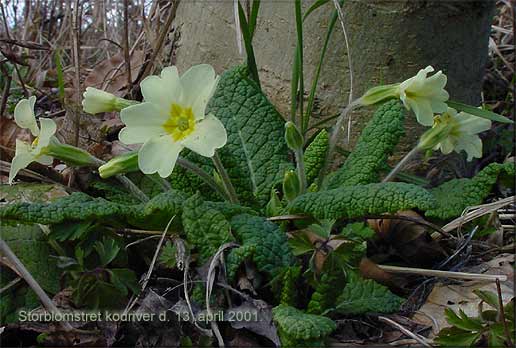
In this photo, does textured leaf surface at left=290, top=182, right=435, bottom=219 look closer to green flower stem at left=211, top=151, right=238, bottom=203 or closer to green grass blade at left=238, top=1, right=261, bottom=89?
green flower stem at left=211, top=151, right=238, bottom=203

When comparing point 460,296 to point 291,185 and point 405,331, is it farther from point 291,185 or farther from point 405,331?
point 291,185

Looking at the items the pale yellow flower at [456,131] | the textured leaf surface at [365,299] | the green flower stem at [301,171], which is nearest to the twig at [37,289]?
the textured leaf surface at [365,299]

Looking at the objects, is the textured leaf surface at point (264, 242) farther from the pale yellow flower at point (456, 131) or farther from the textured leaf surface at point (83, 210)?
the pale yellow flower at point (456, 131)

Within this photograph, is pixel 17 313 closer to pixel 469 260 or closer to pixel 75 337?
pixel 75 337

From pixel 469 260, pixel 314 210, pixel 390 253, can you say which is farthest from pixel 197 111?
pixel 469 260

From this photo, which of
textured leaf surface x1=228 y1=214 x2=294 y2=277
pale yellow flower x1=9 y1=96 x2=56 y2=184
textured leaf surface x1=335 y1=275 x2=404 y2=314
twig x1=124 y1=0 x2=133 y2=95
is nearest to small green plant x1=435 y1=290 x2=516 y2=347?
textured leaf surface x1=335 y1=275 x2=404 y2=314

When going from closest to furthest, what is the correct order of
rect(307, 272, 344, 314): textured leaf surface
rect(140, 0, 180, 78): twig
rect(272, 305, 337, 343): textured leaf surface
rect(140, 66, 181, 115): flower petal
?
rect(272, 305, 337, 343): textured leaf surface
rect(307, 272, 344, 314): textured leaf surface
rect(140, 66, 181, 115): flower petal
rect(140, 0, 180, 78): twig
